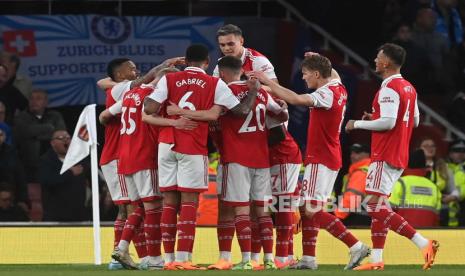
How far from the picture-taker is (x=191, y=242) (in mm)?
15523

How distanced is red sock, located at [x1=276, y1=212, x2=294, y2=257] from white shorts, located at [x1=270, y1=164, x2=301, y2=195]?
0.24 meters

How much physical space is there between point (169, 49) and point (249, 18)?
4.11ft

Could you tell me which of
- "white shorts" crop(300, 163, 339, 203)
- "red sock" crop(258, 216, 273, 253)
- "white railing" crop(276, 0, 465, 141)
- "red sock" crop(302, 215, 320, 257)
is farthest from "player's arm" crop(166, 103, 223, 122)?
"white railing" crop(276, 0, 465, 141)

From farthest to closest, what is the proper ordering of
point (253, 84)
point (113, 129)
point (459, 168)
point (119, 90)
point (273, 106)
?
1. point (459, 168)
2. point (113, 129)
3. point (119, 90)
4. point (273, 106)
5. point (253, 84)

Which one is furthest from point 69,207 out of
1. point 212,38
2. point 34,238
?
point 212,38

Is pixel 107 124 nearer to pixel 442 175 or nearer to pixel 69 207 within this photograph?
pixel 69 207

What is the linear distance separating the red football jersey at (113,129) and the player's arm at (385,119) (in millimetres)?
2456

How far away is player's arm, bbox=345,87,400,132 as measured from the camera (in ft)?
52.2

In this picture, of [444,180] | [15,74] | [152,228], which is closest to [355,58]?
[444,180]

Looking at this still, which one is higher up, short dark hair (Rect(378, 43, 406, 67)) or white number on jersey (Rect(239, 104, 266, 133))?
short dark hair (Rect(378, 43, 406, 67))

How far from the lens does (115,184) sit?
16688 mm

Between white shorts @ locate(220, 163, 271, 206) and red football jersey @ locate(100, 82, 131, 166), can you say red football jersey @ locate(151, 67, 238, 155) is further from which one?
red football jersey @ locate(100, 82, 131, 166)

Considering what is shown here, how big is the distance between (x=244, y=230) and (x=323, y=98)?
1.55 m

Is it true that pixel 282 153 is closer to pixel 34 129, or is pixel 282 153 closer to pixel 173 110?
pixel 173 110
